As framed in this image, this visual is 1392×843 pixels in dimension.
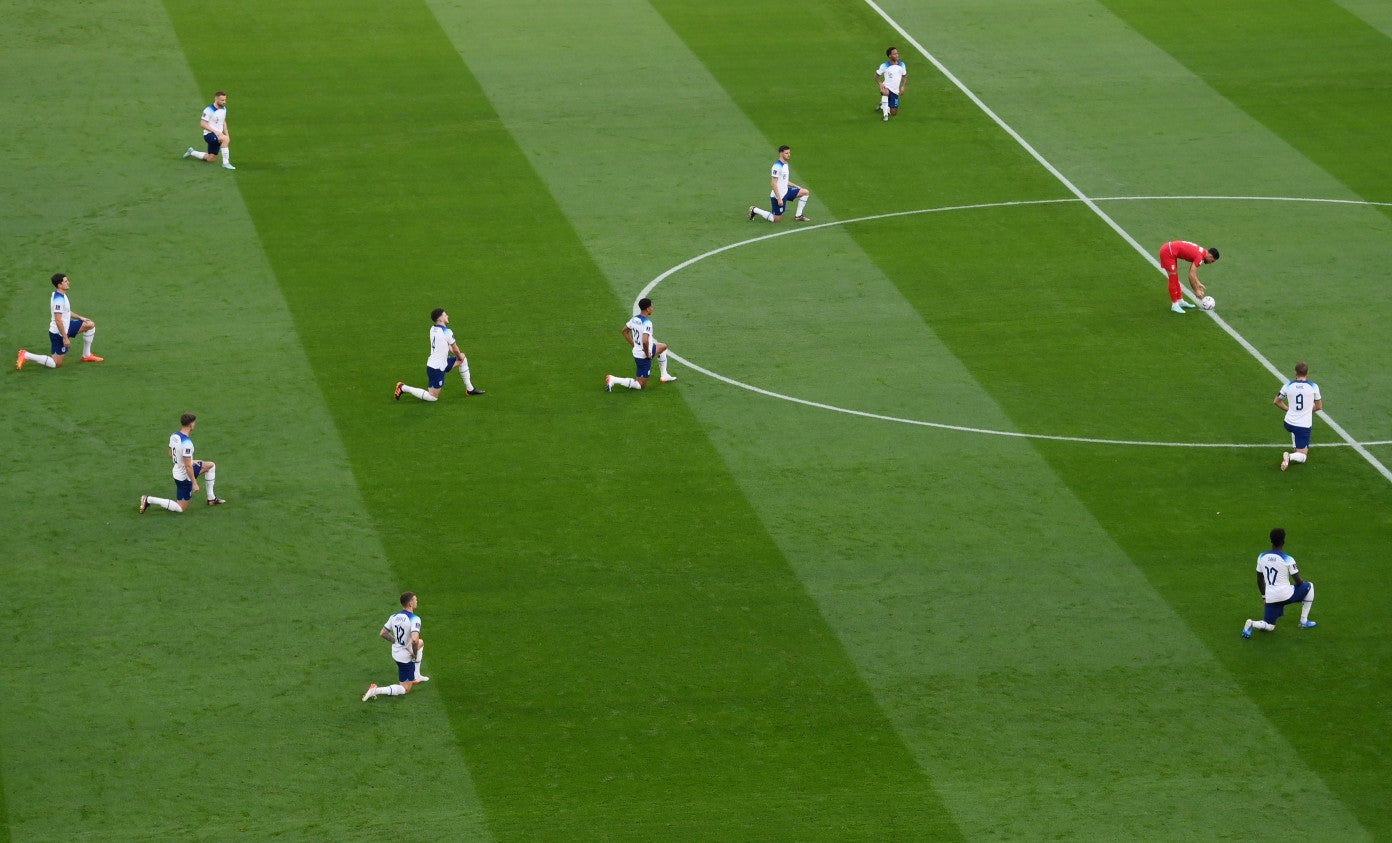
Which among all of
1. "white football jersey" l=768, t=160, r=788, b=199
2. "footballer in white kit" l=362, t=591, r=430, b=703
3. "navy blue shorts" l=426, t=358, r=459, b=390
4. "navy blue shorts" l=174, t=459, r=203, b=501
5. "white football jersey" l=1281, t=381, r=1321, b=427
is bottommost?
"footballer in white kit" l=362, t=591, r=430, b=703

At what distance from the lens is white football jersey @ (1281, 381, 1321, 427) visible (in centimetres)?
2802

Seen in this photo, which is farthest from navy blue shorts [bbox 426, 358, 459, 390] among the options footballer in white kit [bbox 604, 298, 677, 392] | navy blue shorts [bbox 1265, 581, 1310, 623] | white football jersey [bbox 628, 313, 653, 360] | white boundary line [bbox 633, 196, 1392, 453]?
navy blue shorts [bbox 1265, 581, 1310, 623]

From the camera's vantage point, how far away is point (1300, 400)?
28.1m

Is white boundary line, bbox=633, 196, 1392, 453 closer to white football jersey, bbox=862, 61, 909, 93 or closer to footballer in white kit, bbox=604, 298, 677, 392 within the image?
footballer in white kit, bbox=604, 298, 677, 392

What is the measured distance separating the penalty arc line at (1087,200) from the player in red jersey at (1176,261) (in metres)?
0.54

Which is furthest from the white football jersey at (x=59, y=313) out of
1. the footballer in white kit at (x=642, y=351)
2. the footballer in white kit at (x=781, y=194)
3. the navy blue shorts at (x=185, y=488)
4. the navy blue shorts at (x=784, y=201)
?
the navy blue shorts at (x=784, y=201)

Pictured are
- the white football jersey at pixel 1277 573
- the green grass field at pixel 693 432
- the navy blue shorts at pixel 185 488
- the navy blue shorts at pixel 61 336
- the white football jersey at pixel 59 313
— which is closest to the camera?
the green grass field at pixel 693 432

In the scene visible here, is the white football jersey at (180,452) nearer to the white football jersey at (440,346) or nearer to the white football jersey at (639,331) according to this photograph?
the white football jersey at (440,346)

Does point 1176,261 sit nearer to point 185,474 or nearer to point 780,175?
point 780,175

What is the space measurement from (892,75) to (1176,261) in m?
9.98

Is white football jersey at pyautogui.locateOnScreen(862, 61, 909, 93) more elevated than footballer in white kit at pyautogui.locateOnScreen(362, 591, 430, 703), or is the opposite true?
white football jersey at pyautogui.locateOnScreen(862, 61, 909, 93)

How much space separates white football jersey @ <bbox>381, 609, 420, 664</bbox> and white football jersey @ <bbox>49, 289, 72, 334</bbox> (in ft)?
35.6

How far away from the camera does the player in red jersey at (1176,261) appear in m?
33.4

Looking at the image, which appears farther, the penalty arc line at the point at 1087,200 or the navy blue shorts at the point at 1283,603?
the penalty arc line at the point at 1087,200
